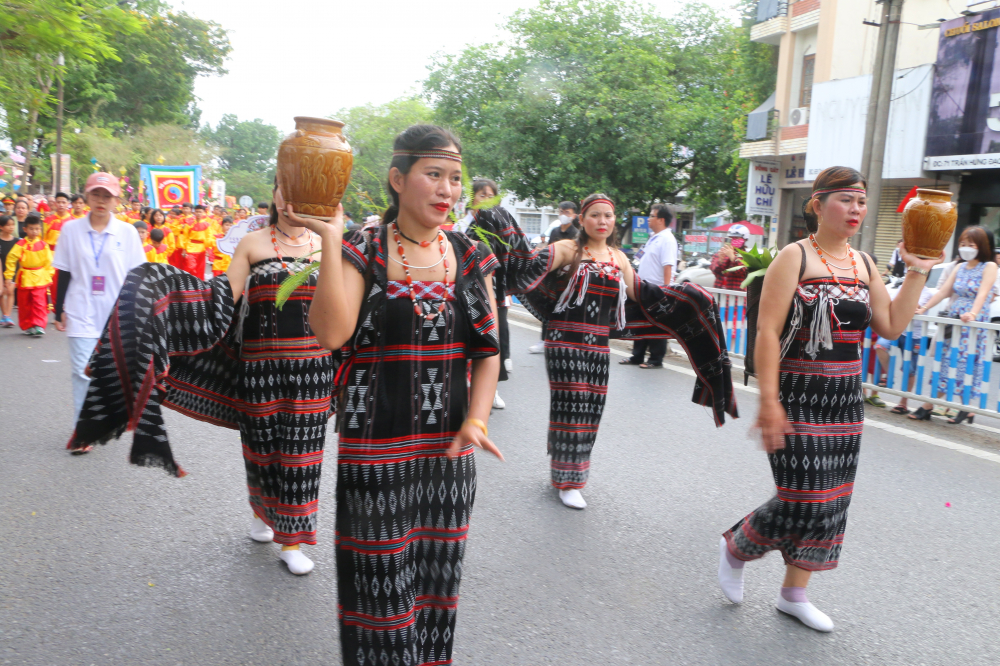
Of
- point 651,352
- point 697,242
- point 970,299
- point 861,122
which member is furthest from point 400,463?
point 697,242

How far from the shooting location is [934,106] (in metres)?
16.9

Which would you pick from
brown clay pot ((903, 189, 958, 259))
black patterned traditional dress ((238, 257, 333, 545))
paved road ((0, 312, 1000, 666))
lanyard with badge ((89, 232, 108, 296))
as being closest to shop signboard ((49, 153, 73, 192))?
lanyard with badge ((89, 232, 108, 296))

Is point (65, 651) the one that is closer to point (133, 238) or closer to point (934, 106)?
point (133, 238)

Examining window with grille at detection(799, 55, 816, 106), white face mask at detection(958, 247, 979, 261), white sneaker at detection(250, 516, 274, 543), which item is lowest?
white sneaker at detection(250, 516, 274, 543)

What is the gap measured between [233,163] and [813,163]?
3499 inches

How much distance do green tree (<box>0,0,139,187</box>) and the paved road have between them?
105 inches

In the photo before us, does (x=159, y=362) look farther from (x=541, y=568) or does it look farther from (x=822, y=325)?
(x=822, y=325)

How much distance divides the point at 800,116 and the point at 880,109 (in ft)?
33.6

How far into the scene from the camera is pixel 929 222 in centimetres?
302

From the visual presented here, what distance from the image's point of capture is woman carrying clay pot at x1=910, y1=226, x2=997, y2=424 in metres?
7.20

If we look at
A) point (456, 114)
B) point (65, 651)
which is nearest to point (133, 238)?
point (65, 651)

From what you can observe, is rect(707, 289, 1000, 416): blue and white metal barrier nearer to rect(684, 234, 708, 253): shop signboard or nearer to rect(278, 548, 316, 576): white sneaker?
rect(278, 548, 316, 576): white sneaker

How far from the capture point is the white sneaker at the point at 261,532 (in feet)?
13.9

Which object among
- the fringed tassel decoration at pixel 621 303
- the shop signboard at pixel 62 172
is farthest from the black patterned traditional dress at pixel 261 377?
the shop signboard at pixel 62 172
